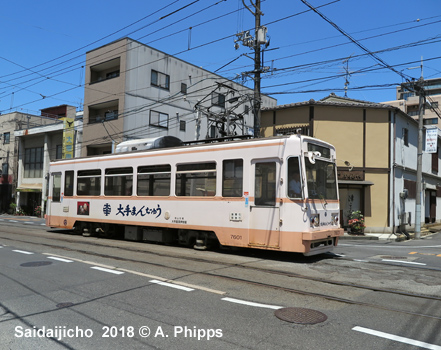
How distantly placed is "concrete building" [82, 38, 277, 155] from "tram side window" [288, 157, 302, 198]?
16808mm

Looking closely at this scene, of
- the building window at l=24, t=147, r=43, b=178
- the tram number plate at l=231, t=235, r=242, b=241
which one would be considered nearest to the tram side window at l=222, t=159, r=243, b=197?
the tram number plate at l=231, t=235, r=242, b=241

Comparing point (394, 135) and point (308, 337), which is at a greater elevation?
point (394, 135)

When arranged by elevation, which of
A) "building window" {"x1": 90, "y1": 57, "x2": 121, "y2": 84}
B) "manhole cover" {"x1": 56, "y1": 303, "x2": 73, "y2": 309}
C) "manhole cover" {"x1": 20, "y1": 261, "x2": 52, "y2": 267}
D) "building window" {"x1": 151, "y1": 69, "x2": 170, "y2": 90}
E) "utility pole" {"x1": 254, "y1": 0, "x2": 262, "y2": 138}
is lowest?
"manhole cover" {"x1": 20, "y1": 261, "x2": 52, "y2": 267}

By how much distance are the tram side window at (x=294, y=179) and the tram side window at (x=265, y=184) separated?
0.43 m

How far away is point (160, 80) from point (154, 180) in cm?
1967

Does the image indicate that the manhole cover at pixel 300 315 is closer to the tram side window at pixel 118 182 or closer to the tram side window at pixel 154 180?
the tram side window at pixel 154 180

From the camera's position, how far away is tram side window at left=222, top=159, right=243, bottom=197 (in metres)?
9.94

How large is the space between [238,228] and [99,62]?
24.4m

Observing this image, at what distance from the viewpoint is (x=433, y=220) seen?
27.5m

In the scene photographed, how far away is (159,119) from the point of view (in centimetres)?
2948

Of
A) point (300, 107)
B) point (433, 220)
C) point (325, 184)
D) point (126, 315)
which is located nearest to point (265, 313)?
point (126, 315)

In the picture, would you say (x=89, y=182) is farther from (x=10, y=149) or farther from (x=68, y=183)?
(x=10, y=149)

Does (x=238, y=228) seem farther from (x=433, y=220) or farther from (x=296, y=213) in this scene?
(x=433, y=220)

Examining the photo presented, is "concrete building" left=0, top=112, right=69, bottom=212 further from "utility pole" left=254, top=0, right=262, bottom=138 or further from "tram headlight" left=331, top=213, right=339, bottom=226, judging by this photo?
"tram headlight" left=331, top=213, right=339, bottom=226
